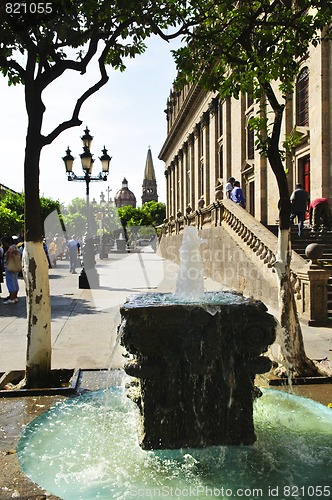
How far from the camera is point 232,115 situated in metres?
29.0

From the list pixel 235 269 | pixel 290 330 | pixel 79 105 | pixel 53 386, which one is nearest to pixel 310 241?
pixel 235 269

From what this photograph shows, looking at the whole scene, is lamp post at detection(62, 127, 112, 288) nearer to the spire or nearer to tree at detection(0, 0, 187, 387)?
tree at detection(0, 0, 187, 387)

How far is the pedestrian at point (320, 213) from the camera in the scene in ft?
54.0

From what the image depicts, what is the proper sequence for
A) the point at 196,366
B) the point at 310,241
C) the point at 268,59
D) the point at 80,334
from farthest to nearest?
the point at 310,241
the point at 80,334
the point at 268,59
the point at 196,366

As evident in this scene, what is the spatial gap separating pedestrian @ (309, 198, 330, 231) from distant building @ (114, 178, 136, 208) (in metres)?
162

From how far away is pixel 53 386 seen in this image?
5781 mm

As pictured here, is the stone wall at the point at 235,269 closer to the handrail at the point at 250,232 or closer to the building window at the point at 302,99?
the handrail at the point at 250,232

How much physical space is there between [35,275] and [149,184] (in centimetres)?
15577

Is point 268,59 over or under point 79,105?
over

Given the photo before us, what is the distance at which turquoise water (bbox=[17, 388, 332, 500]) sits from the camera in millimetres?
3385

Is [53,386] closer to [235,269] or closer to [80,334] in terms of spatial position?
A: [80,334]

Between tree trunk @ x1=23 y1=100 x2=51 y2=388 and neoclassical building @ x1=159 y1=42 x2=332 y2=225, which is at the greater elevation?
neoclassical building @ x1=159 y1=42 x2=332 y2=225

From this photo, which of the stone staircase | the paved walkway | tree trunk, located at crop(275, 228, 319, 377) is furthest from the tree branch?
the stone staircase

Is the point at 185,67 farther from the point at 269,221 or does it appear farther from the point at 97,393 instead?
the point at 269,221
